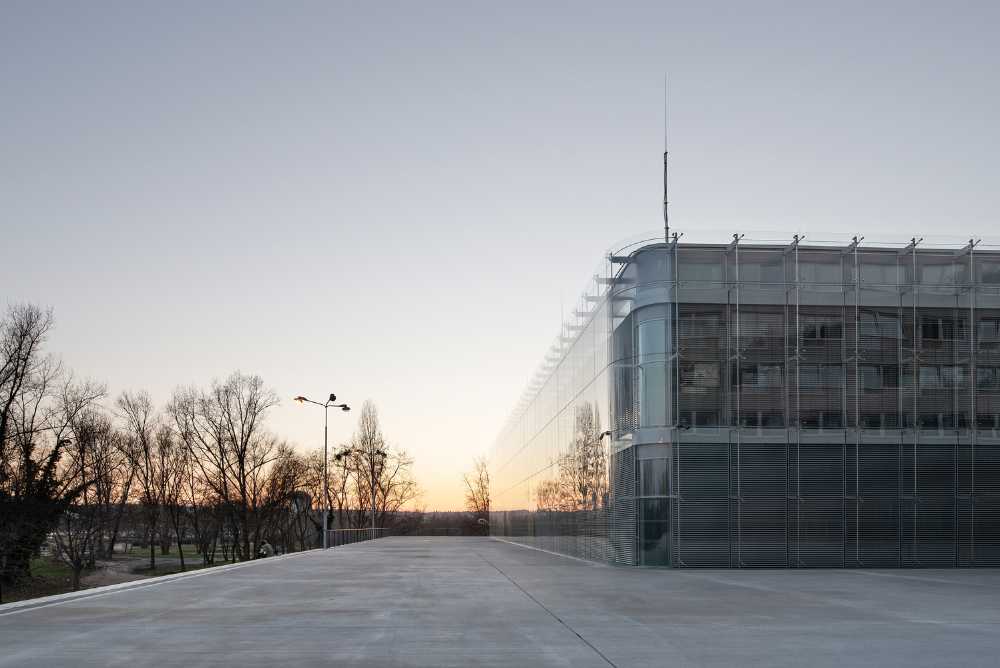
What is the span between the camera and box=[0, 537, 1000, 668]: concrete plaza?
13.6 meters

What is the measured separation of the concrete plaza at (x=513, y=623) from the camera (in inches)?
536

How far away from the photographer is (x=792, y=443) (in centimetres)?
3884

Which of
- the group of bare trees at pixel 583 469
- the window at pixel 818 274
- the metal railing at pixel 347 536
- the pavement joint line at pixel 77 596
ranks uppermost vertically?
the window at pixel 818 274

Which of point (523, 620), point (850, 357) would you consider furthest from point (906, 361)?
point (523, 620)

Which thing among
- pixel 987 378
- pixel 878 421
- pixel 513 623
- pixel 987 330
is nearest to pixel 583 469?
pixel 878 421

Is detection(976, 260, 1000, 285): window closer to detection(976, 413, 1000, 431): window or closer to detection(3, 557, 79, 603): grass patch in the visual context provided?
detection(976, 413, 1000, 431): window

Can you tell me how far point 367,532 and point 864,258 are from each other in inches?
2504

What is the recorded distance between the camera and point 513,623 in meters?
17.7

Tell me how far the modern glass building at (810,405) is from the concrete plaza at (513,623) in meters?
7.81

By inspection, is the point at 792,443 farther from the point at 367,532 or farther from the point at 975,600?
the point at 367,532

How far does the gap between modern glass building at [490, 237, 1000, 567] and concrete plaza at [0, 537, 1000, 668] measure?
7.81m

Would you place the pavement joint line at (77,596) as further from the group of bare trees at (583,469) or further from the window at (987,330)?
the window at (987,330)

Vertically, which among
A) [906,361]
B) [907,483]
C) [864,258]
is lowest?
[907,483]

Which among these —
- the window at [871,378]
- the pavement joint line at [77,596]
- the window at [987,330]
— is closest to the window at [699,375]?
the window at [871,378]
